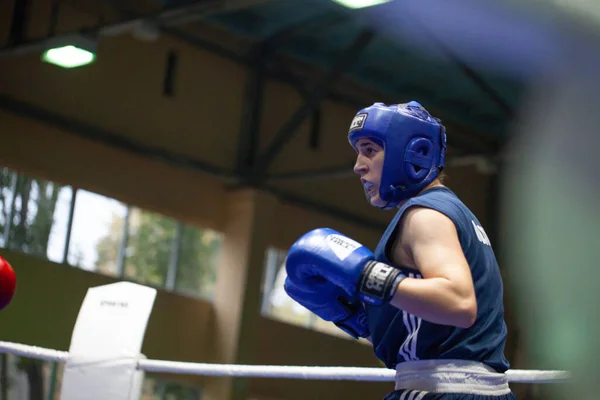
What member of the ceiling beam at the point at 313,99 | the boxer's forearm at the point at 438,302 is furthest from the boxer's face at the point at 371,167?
the ceiling beam at the point at 313,99

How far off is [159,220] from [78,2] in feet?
6.88

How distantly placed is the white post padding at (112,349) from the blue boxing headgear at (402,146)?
1310 mm

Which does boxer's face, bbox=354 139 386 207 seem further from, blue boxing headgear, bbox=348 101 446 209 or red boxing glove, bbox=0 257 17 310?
red boxing glove, bbox=0 257 17 310

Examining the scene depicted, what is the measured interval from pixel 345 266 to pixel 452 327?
19 cm

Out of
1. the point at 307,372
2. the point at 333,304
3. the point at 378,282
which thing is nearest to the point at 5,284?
the point at 307,372

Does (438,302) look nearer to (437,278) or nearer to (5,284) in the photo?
(437,278)

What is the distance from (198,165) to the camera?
876 cm

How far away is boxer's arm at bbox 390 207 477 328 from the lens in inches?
53.2

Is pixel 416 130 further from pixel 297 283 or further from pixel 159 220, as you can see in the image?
pixel 159 220

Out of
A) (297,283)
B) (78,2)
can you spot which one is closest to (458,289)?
(297,283)

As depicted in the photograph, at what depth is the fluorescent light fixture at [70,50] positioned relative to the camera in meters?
6.25

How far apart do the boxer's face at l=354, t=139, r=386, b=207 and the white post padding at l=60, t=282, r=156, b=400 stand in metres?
1.27

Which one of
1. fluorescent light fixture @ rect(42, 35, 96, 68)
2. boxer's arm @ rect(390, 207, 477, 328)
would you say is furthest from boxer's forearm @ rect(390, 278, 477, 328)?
fluorescent light fixture @ rect(42, 35, 96, 68)

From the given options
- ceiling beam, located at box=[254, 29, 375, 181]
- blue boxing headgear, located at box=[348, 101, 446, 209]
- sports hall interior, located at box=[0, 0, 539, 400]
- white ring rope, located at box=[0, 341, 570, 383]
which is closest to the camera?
blue boxing headgear, located at box=[348, 101, 446, 209]
